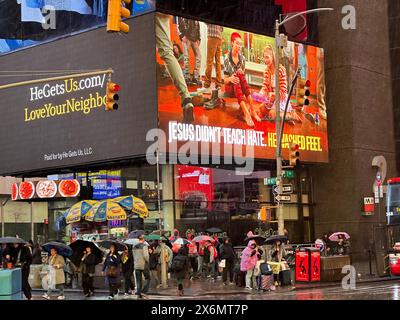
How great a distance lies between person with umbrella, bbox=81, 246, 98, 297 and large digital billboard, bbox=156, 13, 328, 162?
1326 centimetres

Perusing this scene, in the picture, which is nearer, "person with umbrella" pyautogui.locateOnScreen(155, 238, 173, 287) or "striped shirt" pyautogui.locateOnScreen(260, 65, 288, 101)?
"person with umbrella" pyautogui.locateOnScreen(155, 238, 173, 287)

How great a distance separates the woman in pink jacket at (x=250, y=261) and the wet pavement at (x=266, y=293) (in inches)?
16.3

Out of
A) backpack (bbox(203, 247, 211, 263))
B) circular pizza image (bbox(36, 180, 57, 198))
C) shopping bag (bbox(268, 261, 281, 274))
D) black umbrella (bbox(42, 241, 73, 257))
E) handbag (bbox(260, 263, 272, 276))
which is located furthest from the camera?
circular pizza image (bbox(36, 180, 57, 198))

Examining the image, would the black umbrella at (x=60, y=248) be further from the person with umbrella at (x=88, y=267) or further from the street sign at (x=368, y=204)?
the street sign at (x=368, y=204)

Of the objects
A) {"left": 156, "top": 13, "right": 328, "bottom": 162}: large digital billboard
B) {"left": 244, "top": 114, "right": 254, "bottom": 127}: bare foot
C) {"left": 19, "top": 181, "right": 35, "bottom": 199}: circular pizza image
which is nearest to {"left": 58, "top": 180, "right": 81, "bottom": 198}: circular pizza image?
{"left": 19, "top": 181, "right": 35, "bottom": 199}: circular pizza image

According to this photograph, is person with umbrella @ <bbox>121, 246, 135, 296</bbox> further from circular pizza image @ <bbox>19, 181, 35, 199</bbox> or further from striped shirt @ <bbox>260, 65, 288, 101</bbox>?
striped shirt @ <bbox>260, 65, 288, 101</bbox>

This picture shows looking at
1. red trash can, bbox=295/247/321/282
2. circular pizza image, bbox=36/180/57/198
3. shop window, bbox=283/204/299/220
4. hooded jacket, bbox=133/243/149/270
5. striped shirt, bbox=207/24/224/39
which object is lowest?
red trash can, bbox=295/247/321/282

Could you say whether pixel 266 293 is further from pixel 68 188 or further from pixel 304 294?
pixel 68 188

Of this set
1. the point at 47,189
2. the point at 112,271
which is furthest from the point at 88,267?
the point at 47,189

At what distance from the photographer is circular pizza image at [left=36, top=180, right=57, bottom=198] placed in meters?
39.2

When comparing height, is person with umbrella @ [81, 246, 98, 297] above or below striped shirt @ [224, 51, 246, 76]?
below

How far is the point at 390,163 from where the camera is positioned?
4759cm

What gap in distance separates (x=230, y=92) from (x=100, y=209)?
12.1m

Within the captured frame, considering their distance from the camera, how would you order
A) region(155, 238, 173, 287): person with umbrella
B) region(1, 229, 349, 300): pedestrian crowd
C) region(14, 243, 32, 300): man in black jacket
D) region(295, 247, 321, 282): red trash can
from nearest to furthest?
1. region(14, 243, 32, 300): man in black jacket
2. region(1, 229, 349, 300): pedestrian crowd
3. region(295, 247, 321, 282): red trash can
4. region(155, 238, 173, 287): person with umbrella
